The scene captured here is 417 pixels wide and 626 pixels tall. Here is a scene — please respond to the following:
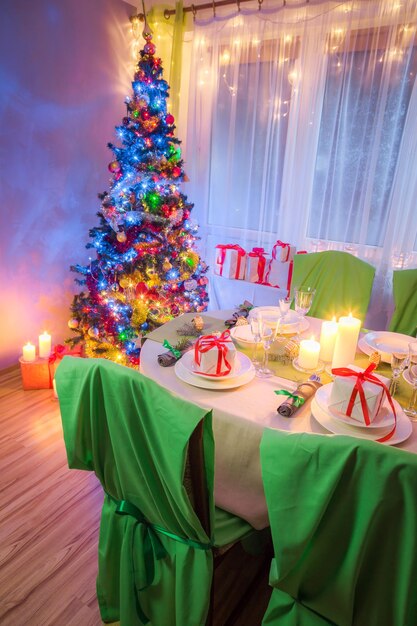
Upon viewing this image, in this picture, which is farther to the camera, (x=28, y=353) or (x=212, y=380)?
(x=28, y=353)

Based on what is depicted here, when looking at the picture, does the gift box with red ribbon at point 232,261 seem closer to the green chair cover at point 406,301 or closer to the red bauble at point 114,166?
the red bauble at point 114,166

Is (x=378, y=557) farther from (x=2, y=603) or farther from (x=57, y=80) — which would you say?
(x=57, y=80)

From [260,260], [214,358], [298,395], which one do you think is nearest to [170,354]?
[214,358]

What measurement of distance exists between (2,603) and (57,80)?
2995 millimetres

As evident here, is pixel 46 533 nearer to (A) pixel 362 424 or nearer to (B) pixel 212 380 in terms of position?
(B) pixel 212 380

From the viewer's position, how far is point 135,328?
2.80 metres

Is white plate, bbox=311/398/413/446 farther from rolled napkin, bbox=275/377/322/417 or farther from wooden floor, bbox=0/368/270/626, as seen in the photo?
wooden floor, bbox=0/368/270/626

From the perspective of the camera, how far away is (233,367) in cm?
131

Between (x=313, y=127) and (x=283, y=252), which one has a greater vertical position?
(x=313, y=127)

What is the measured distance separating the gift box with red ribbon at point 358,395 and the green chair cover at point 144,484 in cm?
40

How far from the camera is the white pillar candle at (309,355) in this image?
137 centimetres

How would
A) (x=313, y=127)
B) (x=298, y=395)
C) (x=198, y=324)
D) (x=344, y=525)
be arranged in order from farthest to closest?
1. (x=313, y=127)
2. (x=198, y=324)
3. (x=298, y=395)
4. (x=344, y=525)

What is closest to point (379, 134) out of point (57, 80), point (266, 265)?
point (266, 265)

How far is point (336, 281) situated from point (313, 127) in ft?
4.13
